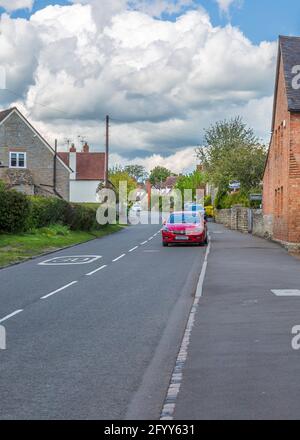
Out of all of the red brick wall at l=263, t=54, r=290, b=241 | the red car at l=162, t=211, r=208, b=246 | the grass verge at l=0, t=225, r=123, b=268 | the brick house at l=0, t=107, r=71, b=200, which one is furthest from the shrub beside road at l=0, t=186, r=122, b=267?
the brick house at l=0, t=107, r=71, b=200

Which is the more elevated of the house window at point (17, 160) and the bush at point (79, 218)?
the house window at point (17, 160)

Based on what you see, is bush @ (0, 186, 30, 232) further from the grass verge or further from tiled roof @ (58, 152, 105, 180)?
tiled roof @ (58, 152, 105, 180)

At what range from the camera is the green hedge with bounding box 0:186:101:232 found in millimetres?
30078

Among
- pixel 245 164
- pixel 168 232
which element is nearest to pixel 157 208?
pixel 245 164

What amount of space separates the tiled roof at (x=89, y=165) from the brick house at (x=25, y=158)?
53.1 feet

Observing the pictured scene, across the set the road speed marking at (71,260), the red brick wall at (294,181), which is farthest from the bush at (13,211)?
the red brick wall at (294,181)

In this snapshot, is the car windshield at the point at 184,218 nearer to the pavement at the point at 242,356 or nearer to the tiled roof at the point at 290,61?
the tiled roof at the point at 290,61

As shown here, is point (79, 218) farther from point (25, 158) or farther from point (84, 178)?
point (84, 178)

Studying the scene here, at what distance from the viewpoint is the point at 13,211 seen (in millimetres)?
30344

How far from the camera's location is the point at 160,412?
5.62 m

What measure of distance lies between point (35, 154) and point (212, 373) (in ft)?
172

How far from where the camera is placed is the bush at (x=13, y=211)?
2975cm

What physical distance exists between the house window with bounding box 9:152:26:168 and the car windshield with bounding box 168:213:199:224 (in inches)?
1152
